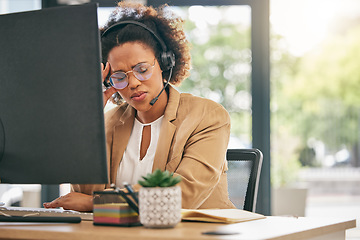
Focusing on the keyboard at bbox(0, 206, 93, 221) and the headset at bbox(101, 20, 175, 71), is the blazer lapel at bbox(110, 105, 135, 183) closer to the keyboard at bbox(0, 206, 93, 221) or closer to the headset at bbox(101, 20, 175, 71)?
the headset at bbox(101, 20, 175, 71)

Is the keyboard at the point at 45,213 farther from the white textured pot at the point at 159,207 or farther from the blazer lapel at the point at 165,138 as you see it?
the blazer lapel at the point at 165,138

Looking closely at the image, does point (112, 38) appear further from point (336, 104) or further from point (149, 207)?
point (336, 104)

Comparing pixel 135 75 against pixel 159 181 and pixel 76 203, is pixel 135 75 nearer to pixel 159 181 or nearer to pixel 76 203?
pixel 76 203

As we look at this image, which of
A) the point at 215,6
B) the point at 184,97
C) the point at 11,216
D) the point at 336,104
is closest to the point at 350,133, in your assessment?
the point at 336,104

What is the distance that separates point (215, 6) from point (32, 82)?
2.91m

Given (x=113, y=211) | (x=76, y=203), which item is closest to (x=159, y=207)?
(x=113, y=211)

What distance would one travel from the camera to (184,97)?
2133 millimetres

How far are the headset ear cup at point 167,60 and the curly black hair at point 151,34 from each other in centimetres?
2

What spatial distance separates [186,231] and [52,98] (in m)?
0.44

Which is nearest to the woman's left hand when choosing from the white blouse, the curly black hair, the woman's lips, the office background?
the white blouse

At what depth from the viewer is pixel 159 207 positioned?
1.27 m

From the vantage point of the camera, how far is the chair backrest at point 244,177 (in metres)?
2.12

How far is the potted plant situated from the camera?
1.27m

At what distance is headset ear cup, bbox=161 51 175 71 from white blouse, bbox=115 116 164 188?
0.20 metres
